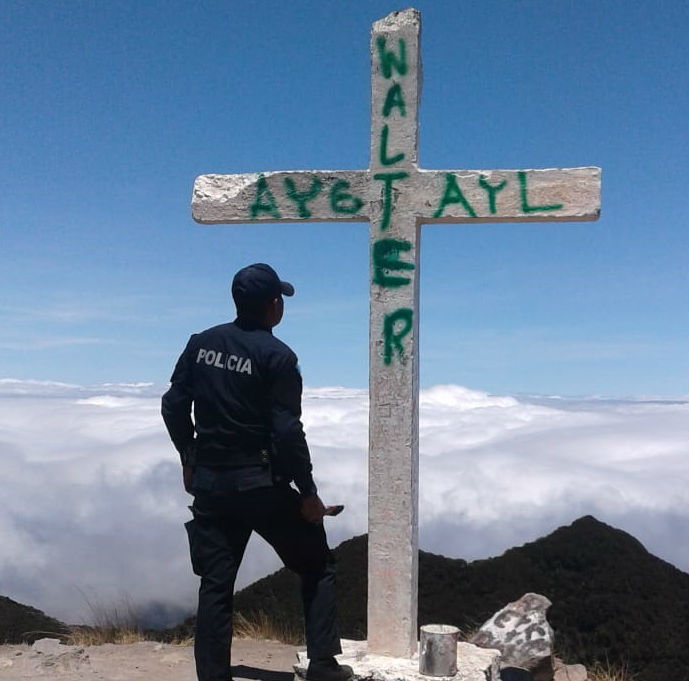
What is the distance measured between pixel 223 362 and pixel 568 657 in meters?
5.27

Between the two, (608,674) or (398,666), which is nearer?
(398,666)

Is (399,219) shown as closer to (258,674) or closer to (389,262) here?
(389,262)

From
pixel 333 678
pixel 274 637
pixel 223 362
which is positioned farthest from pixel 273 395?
pixel 274 637

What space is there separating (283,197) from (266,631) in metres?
4.45

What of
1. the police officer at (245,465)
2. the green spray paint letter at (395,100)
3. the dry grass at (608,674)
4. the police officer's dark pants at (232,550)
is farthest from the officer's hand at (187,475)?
the dry grass at (608,674)

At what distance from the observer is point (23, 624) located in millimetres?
9445

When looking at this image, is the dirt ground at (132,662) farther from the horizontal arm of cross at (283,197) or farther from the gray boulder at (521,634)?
the horizontal arm of cross at (283,197)

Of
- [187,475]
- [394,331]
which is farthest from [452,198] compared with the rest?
[187,475]

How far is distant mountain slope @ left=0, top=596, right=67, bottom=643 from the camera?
7844 mm

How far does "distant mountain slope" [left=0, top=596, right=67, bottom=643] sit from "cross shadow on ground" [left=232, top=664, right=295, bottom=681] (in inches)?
90.1

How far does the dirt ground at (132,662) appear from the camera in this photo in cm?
619

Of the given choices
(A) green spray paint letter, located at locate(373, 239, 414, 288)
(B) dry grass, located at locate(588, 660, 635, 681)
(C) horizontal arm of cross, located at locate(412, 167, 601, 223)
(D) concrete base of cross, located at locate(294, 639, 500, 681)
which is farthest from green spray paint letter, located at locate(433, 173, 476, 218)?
(B) dry grass, located at locate(588, 660, 635, 681)

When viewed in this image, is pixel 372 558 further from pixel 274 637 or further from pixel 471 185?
pixel 274 637

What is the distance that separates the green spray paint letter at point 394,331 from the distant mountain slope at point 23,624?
15.7 ft
